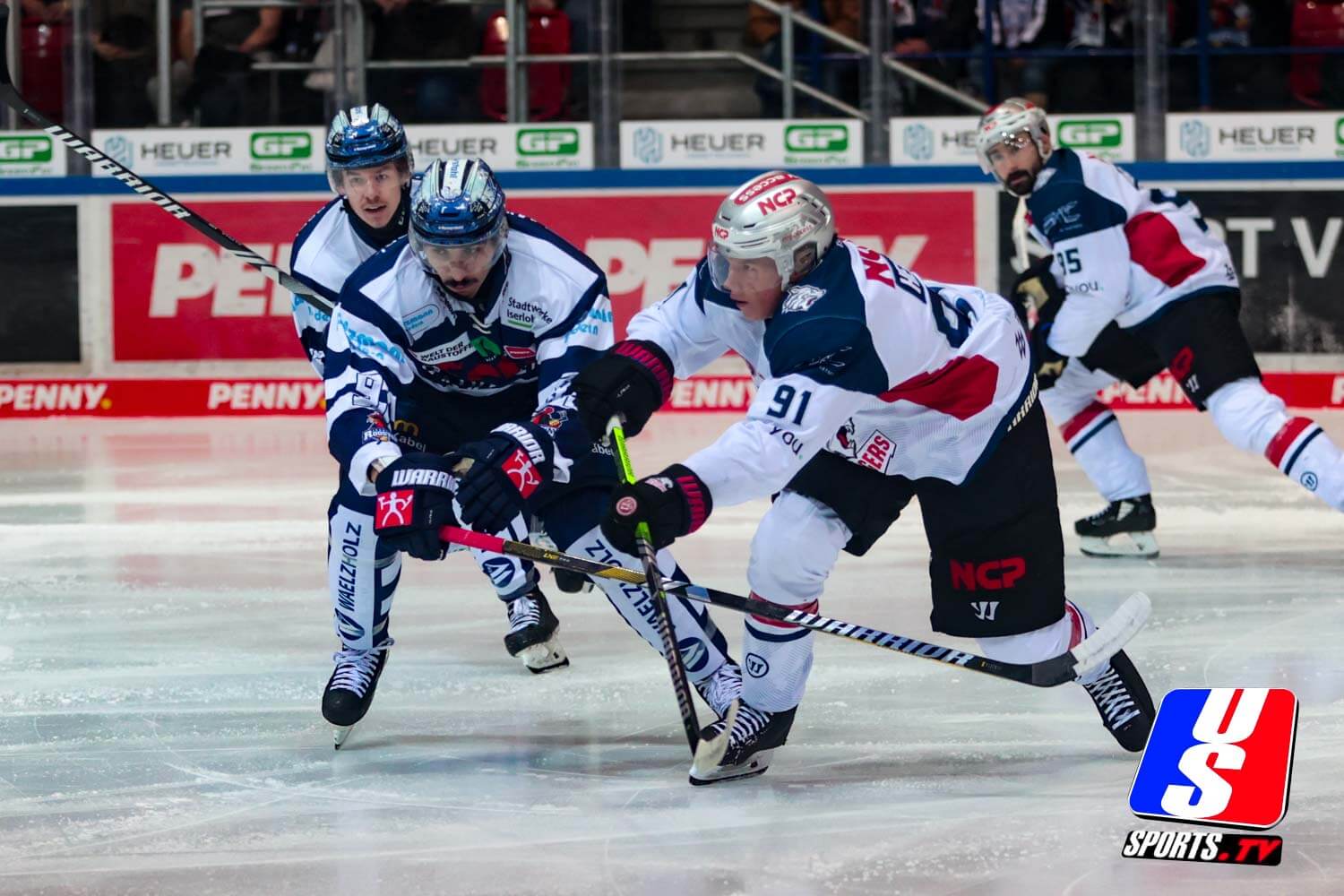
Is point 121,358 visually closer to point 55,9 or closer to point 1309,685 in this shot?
point 55,9

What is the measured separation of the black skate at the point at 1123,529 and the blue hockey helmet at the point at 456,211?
2.85 meters

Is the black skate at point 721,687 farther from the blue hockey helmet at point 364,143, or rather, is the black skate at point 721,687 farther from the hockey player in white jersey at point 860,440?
the blue hockey helmet at point 364,143

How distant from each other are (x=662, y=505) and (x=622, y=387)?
0.38 metres

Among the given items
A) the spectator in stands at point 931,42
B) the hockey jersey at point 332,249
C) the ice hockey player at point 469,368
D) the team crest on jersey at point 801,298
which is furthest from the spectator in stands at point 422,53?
the team crest on jersey at point 801,298

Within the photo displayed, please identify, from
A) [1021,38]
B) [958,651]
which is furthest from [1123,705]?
[1021,38]

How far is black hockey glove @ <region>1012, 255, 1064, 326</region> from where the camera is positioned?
5914mm

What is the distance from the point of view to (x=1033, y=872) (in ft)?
9.52

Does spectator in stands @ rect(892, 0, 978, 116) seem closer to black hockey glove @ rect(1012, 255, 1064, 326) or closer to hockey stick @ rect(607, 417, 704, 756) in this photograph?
black hockey glove @ rect(1012, 255, 1064, 326)

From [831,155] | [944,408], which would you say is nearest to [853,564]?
[944,408]

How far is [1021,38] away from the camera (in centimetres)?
967

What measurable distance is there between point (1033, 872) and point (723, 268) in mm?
1102

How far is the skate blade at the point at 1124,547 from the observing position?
19.2ft

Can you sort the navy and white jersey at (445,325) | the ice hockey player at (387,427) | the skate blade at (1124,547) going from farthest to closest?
the skate blade at (1124,547) < the ice hockey player at (387,427) < the navy and white jersey at (445,325)

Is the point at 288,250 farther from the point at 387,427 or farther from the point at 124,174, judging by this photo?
the point at 387,427
